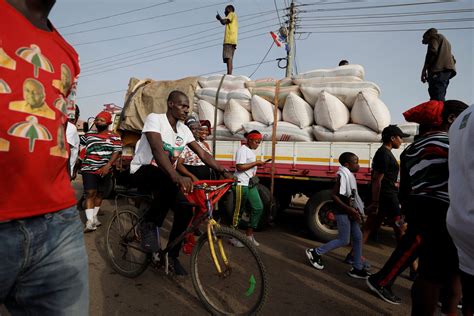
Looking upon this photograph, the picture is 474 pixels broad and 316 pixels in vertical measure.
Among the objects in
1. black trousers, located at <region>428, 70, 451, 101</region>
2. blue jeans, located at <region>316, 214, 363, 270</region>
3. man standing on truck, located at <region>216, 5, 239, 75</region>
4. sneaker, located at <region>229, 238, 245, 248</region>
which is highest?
man standing on truck, located at <region>216, 5, 239, 75</region>

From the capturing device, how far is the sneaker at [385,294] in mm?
2861

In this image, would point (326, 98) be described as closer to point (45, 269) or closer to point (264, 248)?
point (264, 248)

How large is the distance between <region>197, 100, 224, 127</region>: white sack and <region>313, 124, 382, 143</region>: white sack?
1764 mm

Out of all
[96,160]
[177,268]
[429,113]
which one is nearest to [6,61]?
[429,113]

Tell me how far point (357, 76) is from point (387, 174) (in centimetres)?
199

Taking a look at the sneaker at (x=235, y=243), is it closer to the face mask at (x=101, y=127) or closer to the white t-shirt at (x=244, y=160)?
the white t-shirt at (x=244, y=160)

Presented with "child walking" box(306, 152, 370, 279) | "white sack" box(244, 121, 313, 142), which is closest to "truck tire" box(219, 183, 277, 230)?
"white sack" box(244, 121, 313, 142)

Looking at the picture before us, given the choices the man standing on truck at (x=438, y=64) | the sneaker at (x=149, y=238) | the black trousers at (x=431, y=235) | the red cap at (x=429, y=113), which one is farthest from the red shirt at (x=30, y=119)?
the man standing on truck at (x=438, y=64)

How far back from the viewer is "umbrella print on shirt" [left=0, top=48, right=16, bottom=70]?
0.90 metres

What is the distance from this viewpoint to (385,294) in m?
2.89

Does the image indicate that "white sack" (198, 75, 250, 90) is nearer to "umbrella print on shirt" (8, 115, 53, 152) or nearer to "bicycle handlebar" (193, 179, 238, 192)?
"bicycle handlebar" (193, 179, 238, 192)

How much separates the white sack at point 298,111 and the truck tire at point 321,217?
1.18 m

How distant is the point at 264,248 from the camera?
14.2 feet

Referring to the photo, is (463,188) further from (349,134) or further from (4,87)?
(349,134)
